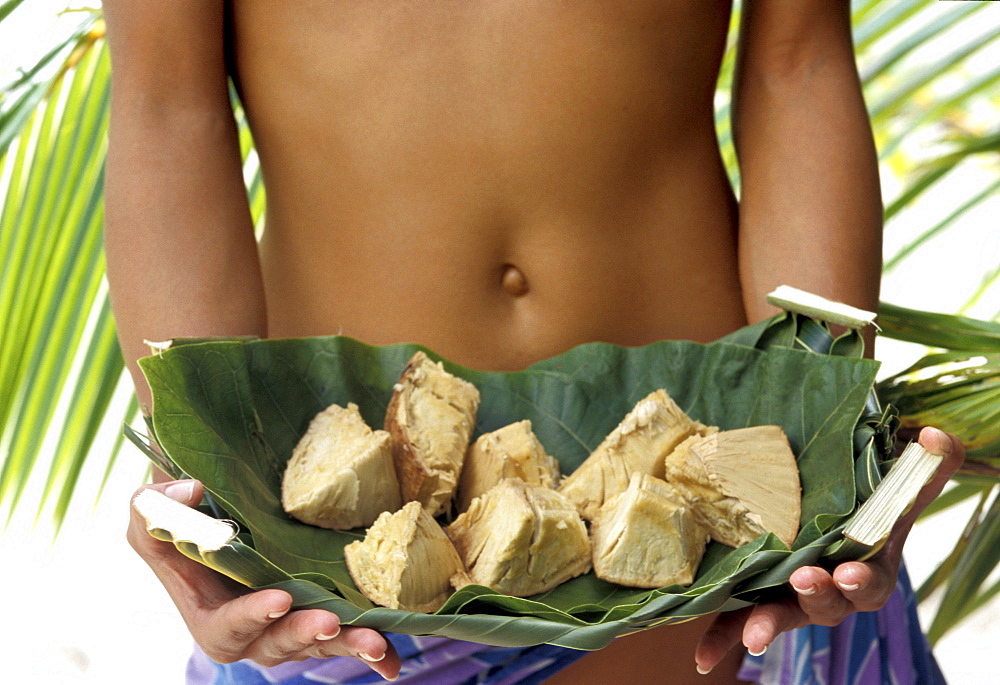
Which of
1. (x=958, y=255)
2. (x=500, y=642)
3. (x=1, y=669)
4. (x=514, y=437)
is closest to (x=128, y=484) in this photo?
(x=1, y=669)

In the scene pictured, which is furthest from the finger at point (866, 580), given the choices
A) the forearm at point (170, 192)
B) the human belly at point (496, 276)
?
the forearm at point (170, 192)

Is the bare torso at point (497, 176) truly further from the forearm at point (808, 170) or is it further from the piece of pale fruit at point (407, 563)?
the piece of pale fruit at point (407, 563)

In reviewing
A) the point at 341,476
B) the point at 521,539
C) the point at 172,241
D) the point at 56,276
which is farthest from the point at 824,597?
the point at 56,276

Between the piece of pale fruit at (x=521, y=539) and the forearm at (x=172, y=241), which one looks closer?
the piece of pale fruit at (x=521, y=539)

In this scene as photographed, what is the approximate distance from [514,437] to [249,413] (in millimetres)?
152

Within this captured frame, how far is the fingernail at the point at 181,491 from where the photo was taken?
396 mm

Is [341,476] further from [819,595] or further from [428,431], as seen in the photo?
[819,595]

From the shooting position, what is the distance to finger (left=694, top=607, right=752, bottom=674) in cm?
46

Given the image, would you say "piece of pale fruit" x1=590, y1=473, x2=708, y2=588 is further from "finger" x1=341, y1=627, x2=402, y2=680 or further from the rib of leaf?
the rib of leaf

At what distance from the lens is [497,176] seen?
607mm

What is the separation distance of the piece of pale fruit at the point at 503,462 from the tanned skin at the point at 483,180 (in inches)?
3.7

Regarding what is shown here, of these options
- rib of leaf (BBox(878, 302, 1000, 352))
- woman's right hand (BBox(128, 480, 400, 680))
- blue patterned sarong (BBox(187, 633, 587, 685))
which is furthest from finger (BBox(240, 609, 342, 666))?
rib of leaf (BBox(878, 302, 1000, 352))

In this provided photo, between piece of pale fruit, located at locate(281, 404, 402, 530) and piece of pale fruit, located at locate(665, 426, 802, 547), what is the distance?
0.53ft

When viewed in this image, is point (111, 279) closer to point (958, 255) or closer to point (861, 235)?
point (861, 235)
